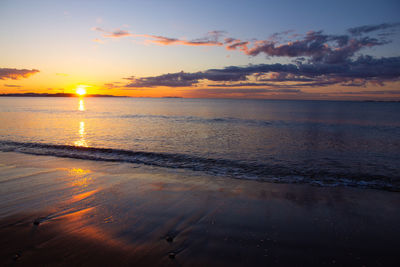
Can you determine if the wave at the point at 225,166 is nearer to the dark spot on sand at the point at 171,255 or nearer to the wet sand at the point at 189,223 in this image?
the wet sand at the point at 189,223

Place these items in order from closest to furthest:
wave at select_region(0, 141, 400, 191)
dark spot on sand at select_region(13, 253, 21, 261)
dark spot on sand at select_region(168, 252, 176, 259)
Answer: dark spot on sand at select_region(13, 253, 21, 261) → dark spot on sand at select_region(168, 252, 176, 259) → wave at select_region(0, 141, 400, 191)

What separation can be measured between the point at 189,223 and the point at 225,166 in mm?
7209

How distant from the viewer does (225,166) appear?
1298 centimetres

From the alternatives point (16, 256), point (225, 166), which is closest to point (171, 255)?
point (16, 256)

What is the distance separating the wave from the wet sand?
4.24ft

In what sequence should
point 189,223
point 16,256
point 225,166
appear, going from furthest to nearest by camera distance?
1. point 225,166
2. point 189,223
3. point 16,256

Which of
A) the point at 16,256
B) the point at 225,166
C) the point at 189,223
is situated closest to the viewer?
the point at 16,256

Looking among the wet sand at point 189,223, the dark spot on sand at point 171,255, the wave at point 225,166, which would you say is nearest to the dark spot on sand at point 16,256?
the wet sand at point 189,223

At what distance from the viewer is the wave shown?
10461mm

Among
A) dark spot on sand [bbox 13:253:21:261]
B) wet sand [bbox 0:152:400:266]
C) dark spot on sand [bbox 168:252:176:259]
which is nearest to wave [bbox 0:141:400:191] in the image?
wet sand [bbox 0:152:400:266]

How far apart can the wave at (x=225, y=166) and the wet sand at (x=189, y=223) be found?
4.24 feet

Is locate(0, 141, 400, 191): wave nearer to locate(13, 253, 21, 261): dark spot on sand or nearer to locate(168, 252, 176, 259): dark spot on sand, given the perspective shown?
locate(168, 252, 176, 259): dark spot on sand

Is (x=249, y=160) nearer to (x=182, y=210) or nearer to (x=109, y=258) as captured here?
(x=182, y=210)

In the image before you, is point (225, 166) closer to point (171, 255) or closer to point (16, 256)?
point (171, 255)
